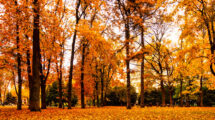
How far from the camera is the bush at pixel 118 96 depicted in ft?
153

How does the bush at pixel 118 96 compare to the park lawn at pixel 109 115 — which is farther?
the bush at pixel 118 96

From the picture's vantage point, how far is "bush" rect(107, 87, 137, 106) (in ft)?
153

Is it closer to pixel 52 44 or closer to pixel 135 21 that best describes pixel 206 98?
pixel 135 21

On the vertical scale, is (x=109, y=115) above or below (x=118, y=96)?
above

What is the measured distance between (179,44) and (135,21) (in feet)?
61.2

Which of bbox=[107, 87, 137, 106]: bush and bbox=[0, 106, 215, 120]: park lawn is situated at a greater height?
bbox=[0, 106, 215, 120]: park lawn

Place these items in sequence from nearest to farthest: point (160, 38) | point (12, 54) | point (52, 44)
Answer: point (12, 54) → point (52, 44) → point (160, 38)

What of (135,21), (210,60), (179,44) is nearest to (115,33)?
(135,21)

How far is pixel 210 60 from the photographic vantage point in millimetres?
12711

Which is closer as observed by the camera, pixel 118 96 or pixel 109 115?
pixel 109 115

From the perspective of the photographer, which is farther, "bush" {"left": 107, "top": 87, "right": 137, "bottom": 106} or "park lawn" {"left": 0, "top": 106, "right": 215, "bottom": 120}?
"bush" {"left": 107, "top": 87, "right": 137, "bottom": 106}

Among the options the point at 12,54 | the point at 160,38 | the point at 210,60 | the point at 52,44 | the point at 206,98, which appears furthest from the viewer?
the point at 206,98

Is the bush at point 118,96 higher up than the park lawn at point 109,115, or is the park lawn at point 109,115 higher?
the park lawn at point 109,115

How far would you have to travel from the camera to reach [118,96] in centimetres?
4806
